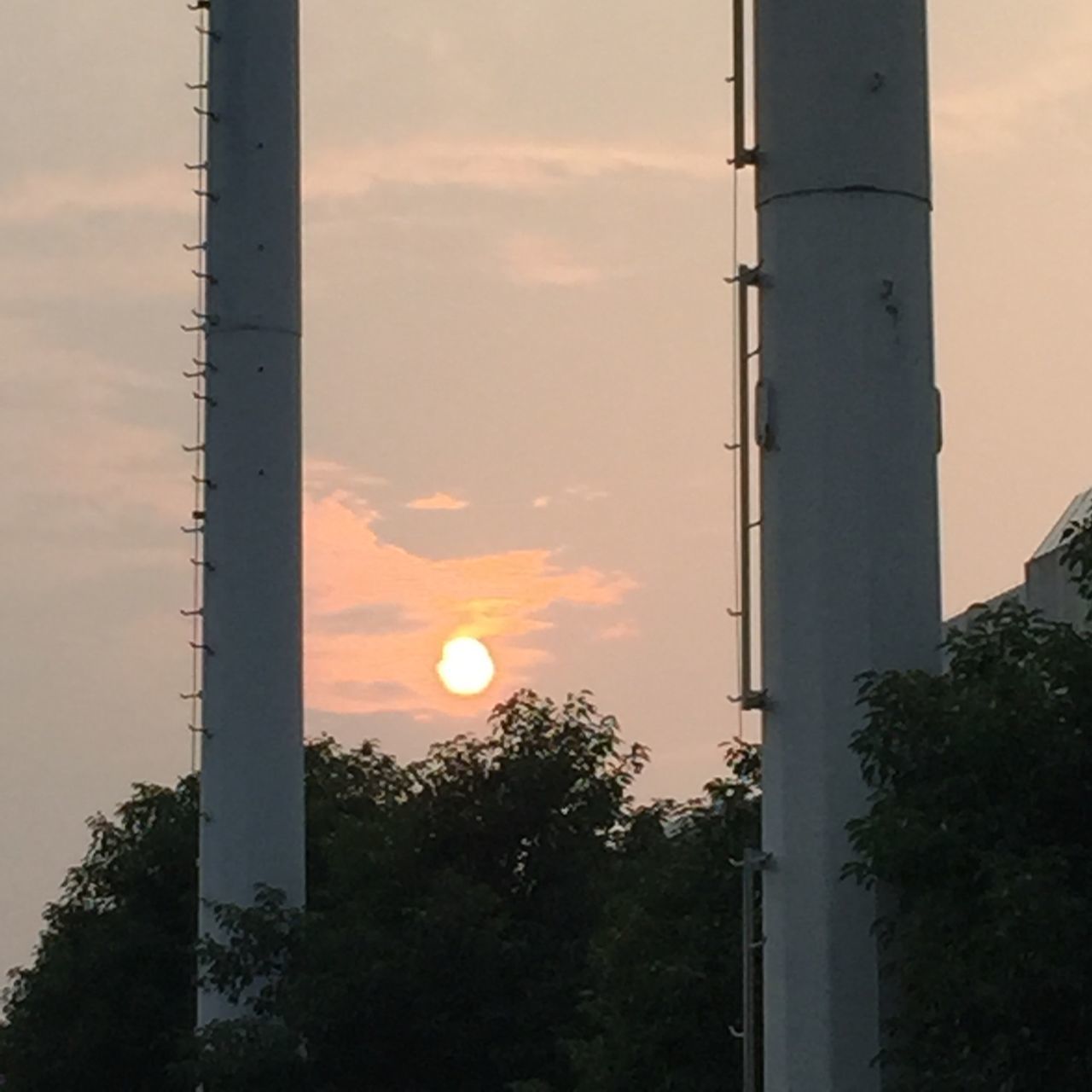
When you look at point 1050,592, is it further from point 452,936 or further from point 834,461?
point 452,936

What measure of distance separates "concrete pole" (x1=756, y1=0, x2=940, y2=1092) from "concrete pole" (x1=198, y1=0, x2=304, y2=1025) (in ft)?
71.8

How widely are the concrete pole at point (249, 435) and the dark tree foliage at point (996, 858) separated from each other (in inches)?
976

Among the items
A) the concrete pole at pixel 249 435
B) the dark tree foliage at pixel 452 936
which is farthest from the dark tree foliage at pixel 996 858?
the concrete pole at pixel 249 435

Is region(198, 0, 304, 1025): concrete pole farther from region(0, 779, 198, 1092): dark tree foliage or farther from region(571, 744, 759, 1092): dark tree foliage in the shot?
region(571, 744, 759, 1092): dark tree foliage

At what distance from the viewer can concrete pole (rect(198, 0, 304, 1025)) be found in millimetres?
45656

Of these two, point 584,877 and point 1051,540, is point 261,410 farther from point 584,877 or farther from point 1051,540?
point 1051,540

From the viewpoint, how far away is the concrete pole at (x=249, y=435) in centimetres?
4566

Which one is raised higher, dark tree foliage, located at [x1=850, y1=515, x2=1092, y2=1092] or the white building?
the white building

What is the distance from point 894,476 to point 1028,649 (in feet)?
8.66

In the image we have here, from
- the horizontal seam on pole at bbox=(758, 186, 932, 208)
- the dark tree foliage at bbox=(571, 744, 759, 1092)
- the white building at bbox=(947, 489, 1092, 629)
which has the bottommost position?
A: the dark tree foliage at bbox=(571, 744, 759, 1092)

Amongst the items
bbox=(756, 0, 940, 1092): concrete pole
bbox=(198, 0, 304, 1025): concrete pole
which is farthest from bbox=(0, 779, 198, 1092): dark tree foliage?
bbox=(756, 0, 940, 1092): concrete pole

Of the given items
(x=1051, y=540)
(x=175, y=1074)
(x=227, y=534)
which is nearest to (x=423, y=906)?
(x=175, y=1074)

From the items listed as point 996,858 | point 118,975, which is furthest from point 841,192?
point 118,975

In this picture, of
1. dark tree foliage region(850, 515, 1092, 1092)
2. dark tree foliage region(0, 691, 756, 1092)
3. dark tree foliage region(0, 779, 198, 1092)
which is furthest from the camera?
dark tree foliage region(0, 779, 198, 1092)
